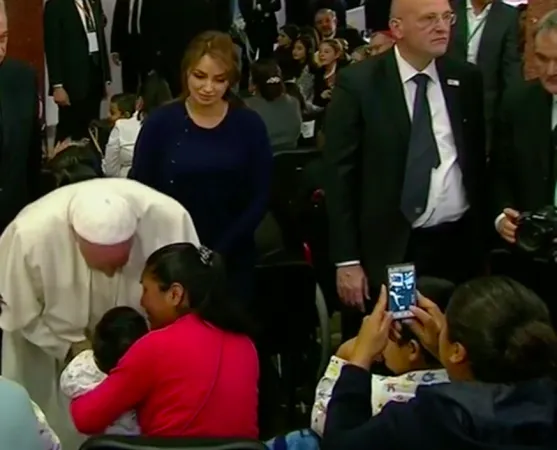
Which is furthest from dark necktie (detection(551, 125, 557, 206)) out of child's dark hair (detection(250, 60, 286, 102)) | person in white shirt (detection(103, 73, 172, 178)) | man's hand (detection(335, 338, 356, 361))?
child's dark hair (detection(250, 60, 286, 102))

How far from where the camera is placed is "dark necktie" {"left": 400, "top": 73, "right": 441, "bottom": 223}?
124 inches

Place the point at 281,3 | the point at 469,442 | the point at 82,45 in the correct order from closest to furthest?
the point at 469,442 < the point at 82,45 < the point at 281,3

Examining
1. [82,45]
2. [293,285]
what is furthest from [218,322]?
[82,45]

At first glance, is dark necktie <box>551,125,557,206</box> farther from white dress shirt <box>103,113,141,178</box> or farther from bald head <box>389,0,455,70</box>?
white dress shirt <box>103,113,141,178</box>

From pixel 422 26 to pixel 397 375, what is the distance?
43.0 inches

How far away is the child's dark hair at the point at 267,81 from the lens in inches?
226

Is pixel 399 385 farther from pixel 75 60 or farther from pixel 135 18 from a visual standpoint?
pixel 135 18

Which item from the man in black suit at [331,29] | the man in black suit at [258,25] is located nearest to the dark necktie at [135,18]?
the man in black suit at [258,25]

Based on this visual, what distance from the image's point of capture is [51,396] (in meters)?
3.07

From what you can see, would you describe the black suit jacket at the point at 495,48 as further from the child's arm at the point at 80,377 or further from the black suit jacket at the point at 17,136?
the child's arm at the point at 80,377

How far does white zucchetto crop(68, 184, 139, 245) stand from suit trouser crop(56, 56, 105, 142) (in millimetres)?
4410

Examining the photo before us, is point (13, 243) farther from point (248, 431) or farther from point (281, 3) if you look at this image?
point (281, 3)

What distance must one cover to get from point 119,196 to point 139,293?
29 cm

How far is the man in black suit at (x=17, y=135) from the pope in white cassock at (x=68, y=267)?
462 millimetres
